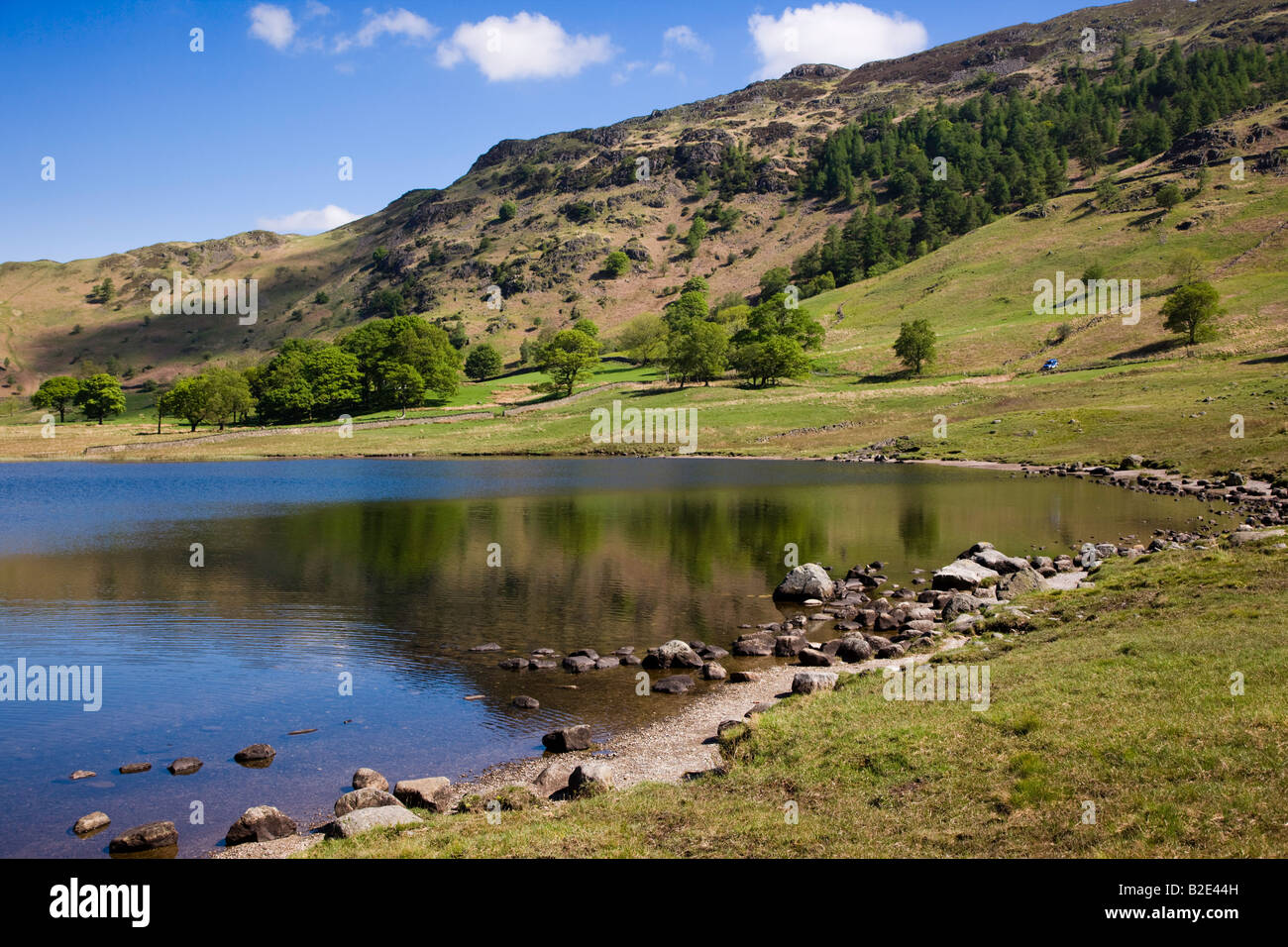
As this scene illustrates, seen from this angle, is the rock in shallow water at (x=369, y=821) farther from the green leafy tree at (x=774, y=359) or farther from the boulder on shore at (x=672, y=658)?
the green leafy tree at (x=774, y=359)

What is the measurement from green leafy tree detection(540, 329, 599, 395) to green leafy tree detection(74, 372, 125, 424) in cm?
7941

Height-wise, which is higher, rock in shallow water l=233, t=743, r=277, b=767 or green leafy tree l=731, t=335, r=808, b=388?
green leafy tree l=731, t=335, r=808, b=388

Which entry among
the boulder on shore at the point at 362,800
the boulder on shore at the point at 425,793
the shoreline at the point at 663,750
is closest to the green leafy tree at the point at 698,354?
the shoreline at the point at 663,750

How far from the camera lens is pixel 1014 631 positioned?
2331 centimetres

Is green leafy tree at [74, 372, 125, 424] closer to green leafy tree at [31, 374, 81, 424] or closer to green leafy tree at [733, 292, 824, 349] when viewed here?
green leafy tree at [31, 374, 81, 424]

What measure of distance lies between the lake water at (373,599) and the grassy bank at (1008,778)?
5074 millimetres

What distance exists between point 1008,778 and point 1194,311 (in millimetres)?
122485

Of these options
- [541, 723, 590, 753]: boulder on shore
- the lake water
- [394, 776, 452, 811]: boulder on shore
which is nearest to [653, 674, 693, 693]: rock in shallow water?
the lake water

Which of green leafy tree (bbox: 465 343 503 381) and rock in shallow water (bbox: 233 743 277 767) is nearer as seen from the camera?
rock in shallow water (bbox: 233 743 277 767)

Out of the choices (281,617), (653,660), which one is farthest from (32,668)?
(653,660)

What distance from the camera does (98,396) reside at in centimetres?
15200

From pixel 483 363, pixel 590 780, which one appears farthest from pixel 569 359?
pixel 590 780

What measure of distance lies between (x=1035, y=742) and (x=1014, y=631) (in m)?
10.4

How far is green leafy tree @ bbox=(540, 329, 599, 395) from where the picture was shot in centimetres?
14275
